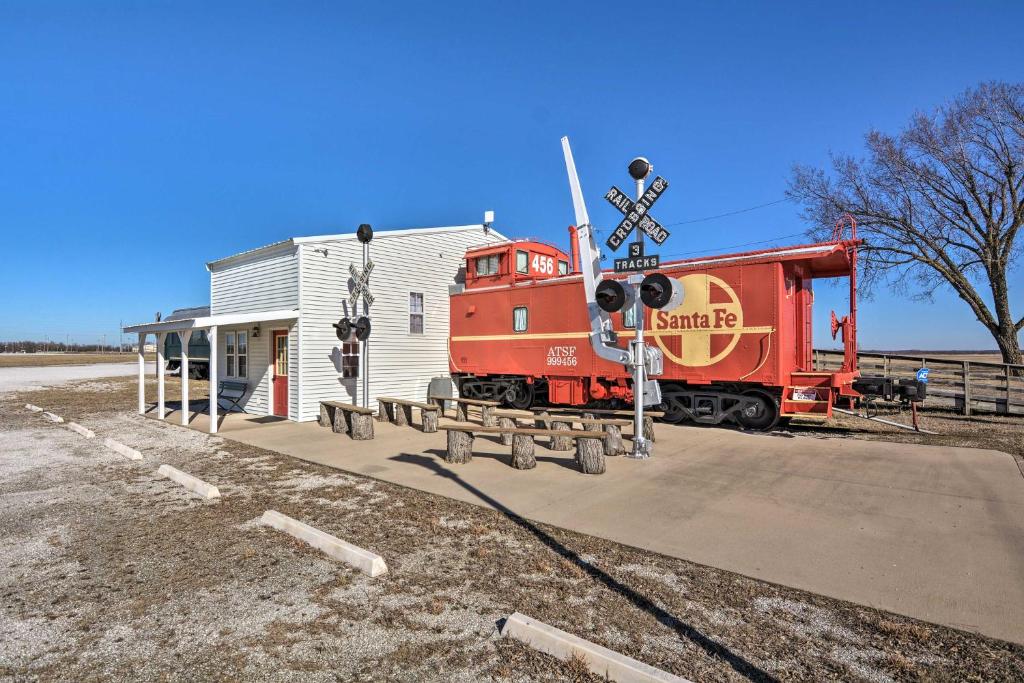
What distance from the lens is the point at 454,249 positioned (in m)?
15.3

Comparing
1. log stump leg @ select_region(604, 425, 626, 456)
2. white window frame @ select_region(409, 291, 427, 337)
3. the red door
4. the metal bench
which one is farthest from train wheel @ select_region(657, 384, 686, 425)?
the metal bench

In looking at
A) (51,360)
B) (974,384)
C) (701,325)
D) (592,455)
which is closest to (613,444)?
(592,455)

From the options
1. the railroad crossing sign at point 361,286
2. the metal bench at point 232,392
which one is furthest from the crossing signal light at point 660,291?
the metal bench at point 232,392

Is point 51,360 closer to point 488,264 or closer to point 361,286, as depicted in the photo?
point 361,286

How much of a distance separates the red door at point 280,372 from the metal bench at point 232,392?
1416mm

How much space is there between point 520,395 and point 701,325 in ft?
17.1

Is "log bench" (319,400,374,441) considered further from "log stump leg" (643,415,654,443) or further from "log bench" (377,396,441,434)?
"log stump leg" (643,415,654,443)

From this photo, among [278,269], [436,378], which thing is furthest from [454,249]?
[278,269]

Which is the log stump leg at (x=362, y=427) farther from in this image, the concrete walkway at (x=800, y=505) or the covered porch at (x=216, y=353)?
the covered porch at (x=216, y=353)

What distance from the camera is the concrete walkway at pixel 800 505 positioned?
3.73m

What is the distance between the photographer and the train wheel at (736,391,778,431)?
10227 mm

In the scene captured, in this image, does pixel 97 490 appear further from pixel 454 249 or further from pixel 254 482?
pixel 454 249

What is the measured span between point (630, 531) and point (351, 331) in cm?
880

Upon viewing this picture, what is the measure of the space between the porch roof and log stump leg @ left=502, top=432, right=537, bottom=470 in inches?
254
